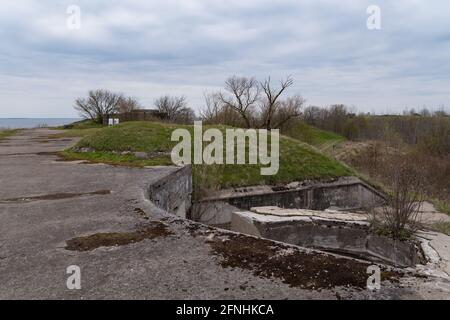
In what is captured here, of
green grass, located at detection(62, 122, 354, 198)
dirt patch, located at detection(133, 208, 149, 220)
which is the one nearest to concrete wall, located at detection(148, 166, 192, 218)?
green grass, located at detection(62, 122, 354, 198)

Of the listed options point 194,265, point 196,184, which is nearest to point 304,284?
point 194,265

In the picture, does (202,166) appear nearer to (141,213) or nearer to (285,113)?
(141,213)

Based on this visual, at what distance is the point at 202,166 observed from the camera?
39.4ft

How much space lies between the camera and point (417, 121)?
4469cm

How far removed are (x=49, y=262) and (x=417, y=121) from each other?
161 ft

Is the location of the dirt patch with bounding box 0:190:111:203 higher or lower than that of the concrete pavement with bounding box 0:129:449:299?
higher

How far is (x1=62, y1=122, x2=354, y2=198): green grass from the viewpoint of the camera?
1158 centimetres

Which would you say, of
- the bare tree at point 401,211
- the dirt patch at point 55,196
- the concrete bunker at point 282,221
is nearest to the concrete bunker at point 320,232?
the concrete bunker at point 282,221

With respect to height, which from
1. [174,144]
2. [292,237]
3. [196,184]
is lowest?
[292,237]

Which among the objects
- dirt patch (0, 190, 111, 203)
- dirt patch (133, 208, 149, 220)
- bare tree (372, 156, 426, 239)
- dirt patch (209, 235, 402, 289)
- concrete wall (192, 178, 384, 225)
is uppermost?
dirt patch (0, 190, 111, 203)

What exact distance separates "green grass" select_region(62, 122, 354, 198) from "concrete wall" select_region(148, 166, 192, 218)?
0.76 meters

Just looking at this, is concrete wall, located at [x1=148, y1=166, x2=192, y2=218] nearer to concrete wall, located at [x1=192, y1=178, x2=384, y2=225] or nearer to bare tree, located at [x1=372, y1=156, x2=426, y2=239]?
concrete wall, located at [x1=192, y1=178, x2=384, y2=225]

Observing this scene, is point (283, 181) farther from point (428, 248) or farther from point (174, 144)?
point (428, 248)
